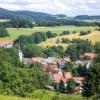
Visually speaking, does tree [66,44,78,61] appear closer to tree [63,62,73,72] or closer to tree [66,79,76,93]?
tree [63,62,73,72]

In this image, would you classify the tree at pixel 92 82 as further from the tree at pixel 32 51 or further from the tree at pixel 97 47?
the tree at pixel 97 47

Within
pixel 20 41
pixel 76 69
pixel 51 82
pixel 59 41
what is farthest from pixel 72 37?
pixel 51 82

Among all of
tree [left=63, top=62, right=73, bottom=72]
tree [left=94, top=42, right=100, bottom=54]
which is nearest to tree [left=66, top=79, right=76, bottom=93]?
tree [left=63, top=62, right=73, bottom=72]

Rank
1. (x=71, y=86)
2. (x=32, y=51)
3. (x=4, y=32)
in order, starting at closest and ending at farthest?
(x=71, y=86) → (x=32, y=51) → (x=4, y=32)

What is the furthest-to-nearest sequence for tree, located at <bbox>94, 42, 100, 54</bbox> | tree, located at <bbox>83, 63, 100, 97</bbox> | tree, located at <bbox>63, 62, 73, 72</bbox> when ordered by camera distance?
tree, located at <bbox>94, 42, 100, 54</bbox>
tree, located at <bbox>63, 62, 73, 72</bbox>
tree, located at <bbox>83, 63, 100, 97</bbox>

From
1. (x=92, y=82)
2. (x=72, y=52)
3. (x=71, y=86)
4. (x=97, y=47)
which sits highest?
(x=92, y=82)

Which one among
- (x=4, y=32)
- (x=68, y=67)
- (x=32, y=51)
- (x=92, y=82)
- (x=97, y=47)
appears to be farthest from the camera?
(x=4, y=32)

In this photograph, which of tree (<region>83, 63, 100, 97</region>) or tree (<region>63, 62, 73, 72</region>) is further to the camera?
tree (<region>63, 62, 73, 72</region>)

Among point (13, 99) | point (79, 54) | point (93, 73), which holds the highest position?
point (13, 99)

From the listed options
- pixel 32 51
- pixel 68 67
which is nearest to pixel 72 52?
pixel 32 51

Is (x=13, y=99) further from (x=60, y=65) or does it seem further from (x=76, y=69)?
(x=60, y=65)

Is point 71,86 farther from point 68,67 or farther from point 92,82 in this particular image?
point 68,67
